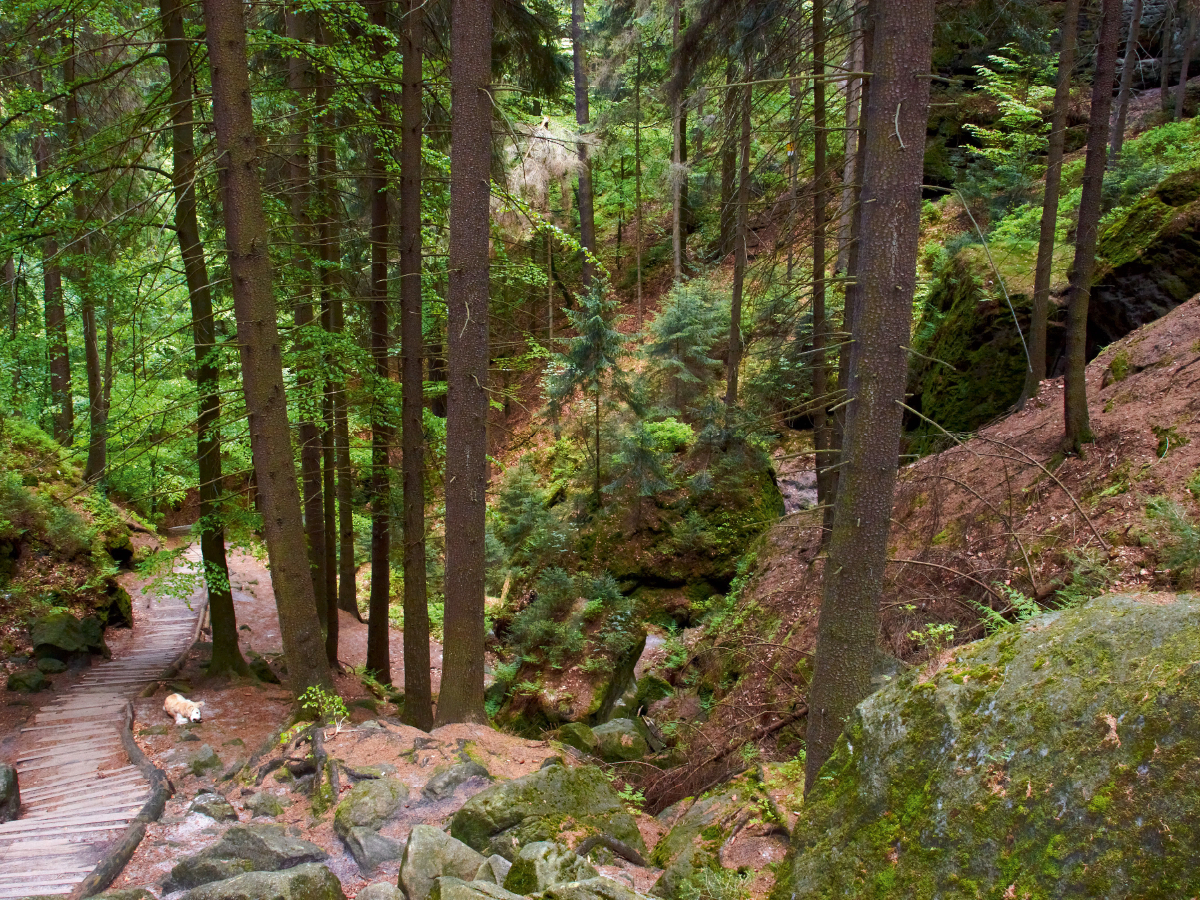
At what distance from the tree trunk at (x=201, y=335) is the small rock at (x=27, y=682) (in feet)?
7.06

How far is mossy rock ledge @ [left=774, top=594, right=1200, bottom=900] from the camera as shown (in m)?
2.47

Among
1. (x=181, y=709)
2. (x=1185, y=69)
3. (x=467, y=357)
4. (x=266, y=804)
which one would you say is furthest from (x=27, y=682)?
(x=1185, y=69)

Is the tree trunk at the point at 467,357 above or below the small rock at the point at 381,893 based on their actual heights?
above

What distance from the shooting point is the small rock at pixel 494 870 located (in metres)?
4.50

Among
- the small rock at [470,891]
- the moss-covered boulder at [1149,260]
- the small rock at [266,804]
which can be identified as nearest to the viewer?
the small rock at [470,891]

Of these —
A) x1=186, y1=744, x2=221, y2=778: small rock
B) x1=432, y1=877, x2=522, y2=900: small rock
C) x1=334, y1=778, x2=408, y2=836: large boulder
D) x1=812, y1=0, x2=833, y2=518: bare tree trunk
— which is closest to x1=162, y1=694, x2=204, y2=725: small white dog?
x1=186, y1=744, x2=221, y2=778: small rock

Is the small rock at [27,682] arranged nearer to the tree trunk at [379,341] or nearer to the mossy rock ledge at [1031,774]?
the tree trunk at [379,341]

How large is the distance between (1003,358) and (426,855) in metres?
11.8

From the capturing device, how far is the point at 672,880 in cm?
473

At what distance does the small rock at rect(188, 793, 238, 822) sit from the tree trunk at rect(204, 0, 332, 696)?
1.54 metres

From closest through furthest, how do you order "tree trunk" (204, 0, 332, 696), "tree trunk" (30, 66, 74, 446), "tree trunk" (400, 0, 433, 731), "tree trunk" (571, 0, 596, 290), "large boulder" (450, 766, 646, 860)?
"large boulder" (450, 766, 646, 860), "tree trunk" (204, 0, 332, 696), "tree trunk" (400, 0, 433, 731), "tree trunk" (30, 66, 74, 446), "tree trunk" (571, 0, 596, 290)

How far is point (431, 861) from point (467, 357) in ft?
15.5

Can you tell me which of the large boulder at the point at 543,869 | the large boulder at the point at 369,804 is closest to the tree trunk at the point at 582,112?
the large boulder at the point at 369,804

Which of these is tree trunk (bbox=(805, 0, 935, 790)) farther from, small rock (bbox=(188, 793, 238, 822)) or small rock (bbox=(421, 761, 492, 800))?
small rock (bbox=(188, 793, 238, 822))
